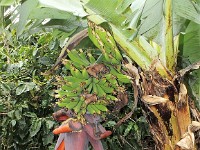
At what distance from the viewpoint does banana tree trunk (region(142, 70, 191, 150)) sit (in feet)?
2.72

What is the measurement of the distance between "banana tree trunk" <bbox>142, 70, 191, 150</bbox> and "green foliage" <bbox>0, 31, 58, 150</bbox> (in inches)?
30.0

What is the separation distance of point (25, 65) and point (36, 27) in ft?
2.62

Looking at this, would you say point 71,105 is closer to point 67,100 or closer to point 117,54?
point 67,100

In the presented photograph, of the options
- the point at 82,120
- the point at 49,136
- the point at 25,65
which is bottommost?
the point at 49,136

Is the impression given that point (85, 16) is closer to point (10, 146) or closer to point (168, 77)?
point (168, 77)

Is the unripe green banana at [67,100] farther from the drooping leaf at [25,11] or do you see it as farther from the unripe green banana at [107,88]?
the drooping leaf at [25,11]

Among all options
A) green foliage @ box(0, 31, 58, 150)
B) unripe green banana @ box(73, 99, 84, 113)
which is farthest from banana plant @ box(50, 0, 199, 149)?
green foliage @ box(0, 31, 58, 150)

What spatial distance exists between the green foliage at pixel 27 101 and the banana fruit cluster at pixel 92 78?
71cm

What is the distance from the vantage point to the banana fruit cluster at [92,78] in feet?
2.74

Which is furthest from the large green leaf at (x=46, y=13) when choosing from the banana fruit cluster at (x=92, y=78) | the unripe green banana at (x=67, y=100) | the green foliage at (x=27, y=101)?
the green foliage at (x=27, y=101)

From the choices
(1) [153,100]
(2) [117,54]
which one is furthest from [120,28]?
(1) [153,100]

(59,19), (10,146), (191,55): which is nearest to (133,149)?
(10,146)

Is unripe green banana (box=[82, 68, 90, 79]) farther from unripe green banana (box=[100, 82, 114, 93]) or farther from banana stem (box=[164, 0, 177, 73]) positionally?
banana stem (box=[164, 0, 177, 73])

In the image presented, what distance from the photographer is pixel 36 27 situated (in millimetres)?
1037
